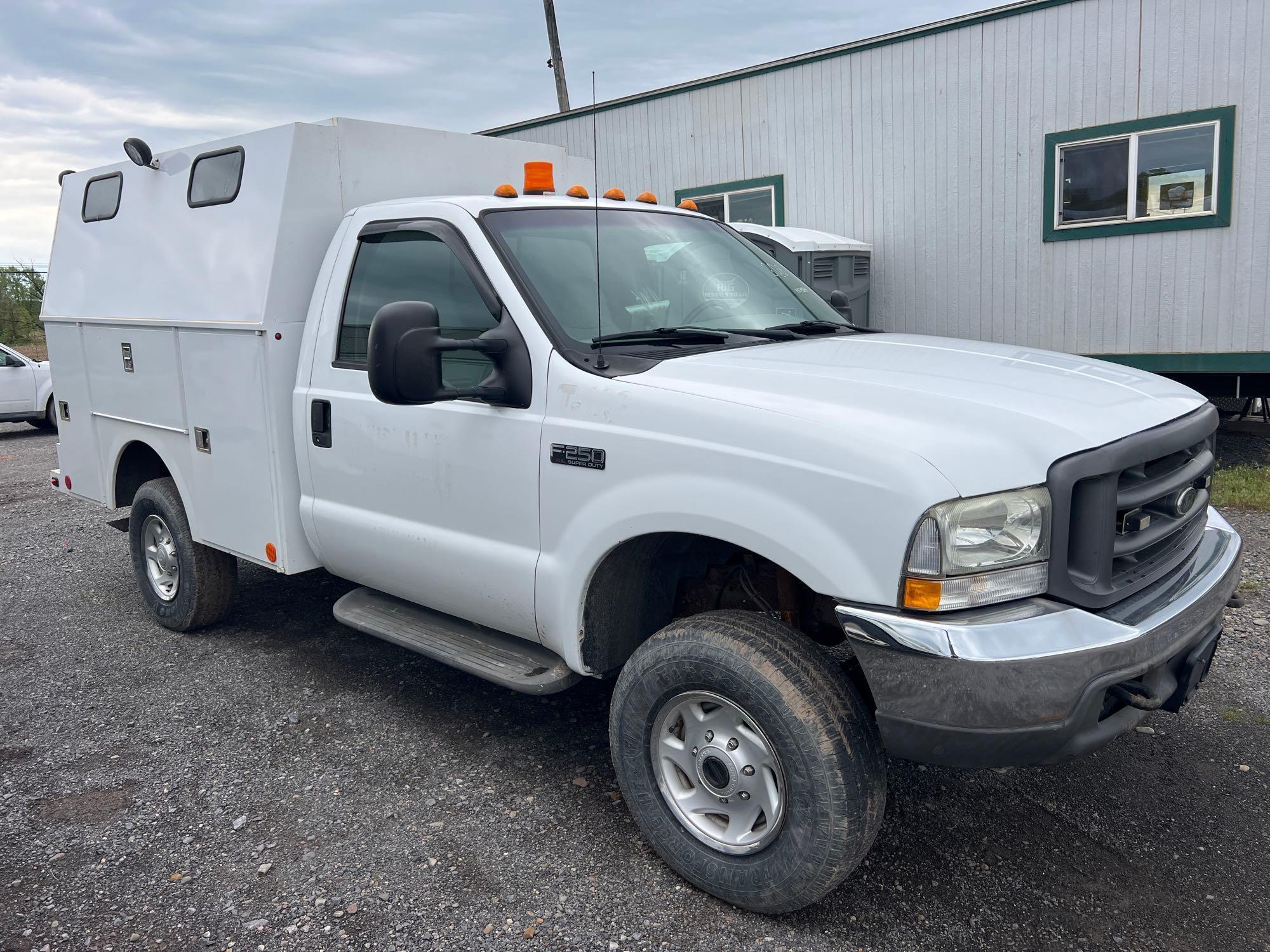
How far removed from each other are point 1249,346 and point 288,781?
30.2 ft

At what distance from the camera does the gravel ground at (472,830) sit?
2918 mm

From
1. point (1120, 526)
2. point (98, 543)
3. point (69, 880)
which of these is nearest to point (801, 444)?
point (1120, 526)

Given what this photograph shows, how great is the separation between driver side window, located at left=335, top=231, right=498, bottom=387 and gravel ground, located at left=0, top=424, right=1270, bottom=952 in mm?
1552

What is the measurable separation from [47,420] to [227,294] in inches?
487

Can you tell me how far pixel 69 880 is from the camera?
3238 mm

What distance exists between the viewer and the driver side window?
3.66m

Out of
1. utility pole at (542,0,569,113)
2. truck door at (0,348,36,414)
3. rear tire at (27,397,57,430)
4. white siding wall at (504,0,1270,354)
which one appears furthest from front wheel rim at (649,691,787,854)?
utility pole at (542,0,569,113)

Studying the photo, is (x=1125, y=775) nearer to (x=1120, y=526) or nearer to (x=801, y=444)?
(x=1120, y=526)

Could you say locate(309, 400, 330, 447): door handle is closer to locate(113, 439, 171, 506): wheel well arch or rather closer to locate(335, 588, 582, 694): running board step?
locate(335, 588, 582, 694): running board step

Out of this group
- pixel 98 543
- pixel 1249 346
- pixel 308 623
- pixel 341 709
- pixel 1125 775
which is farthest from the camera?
pixel 1249 346

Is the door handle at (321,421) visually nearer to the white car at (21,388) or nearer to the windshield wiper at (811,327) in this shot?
the windshield wiper at (811,327)

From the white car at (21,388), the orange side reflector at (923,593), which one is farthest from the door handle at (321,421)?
the white car at (21,388)

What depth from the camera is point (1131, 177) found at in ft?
31.6

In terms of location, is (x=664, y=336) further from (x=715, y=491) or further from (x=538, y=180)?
(x=538, y=180)
